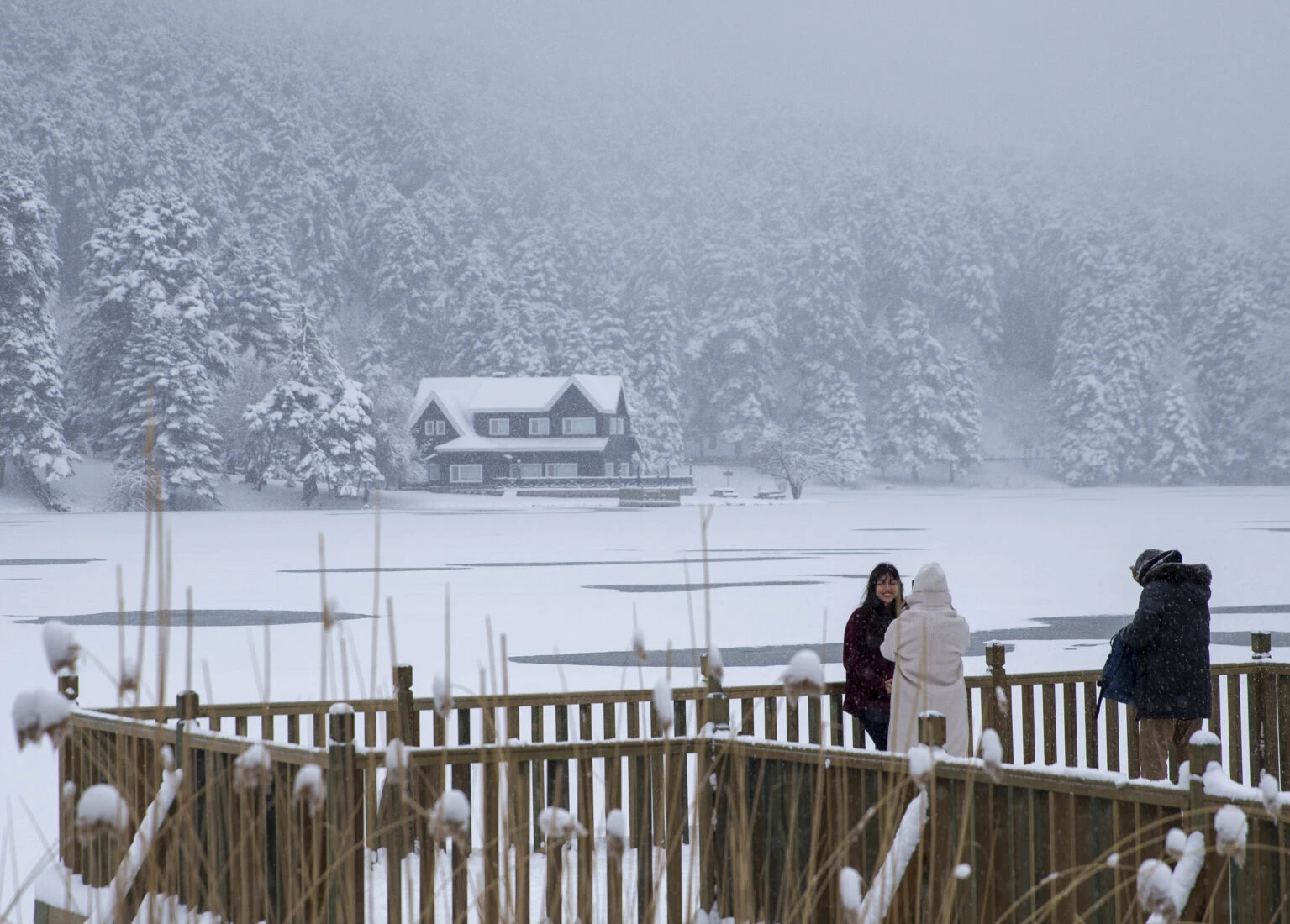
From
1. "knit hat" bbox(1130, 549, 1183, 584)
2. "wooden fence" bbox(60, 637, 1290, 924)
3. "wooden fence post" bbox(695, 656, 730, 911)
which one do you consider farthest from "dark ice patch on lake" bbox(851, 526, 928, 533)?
"wooden fence post" bbox(695, 656, 730, 911)

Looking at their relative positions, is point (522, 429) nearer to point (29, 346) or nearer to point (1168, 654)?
point (29, 346)

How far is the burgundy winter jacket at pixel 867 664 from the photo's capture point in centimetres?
678

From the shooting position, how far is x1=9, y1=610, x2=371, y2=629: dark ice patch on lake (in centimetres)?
1764

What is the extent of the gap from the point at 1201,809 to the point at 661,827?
242 centimetres

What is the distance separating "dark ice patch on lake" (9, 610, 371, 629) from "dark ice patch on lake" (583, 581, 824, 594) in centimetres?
423

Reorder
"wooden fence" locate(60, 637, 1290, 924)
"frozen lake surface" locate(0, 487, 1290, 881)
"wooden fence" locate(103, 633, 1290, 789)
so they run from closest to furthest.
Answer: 1. "wooden fence" locate(60, 637, 1290, 924)
2. "wooden fence" locate(103, 633, 1290, 789)
3. "frozen lake surface" locate(0, 487, 1290, 881)

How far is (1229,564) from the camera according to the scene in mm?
25781

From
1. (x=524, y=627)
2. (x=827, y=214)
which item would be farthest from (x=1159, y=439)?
(x=524, y=627)

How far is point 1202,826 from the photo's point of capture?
11.3 feet

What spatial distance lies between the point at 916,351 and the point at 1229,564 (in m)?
91.6

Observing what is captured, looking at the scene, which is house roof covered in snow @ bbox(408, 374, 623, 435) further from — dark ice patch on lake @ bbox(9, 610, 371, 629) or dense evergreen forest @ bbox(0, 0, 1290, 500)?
dark ice patch on lake @ bbox(9, 610, 371, 629)

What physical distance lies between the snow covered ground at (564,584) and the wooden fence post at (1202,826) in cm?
122

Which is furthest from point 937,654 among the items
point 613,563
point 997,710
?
point 613,563

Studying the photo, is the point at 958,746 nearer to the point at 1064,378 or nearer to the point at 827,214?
the point at 1064,378
